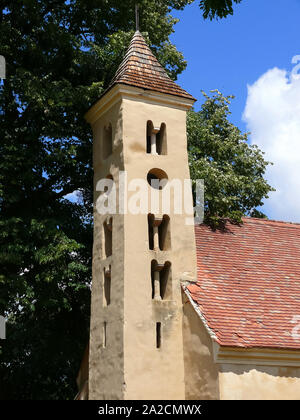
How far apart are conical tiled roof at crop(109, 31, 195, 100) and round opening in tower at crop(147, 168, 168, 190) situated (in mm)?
2471

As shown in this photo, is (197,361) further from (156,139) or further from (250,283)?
(156,139)

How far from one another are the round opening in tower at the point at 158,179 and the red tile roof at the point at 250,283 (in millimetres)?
2504

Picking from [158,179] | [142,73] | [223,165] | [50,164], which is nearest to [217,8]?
[158,179]

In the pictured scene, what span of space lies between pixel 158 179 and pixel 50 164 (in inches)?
158

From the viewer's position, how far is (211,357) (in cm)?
1259

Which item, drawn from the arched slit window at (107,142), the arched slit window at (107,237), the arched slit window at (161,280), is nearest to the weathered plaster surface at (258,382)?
the arched slit window at (161,280)

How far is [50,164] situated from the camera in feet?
57.5

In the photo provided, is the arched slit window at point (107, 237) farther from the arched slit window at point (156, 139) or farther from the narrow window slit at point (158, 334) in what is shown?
the narrow window slit at point (158, 334)

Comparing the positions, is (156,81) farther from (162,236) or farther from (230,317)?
(230,317)

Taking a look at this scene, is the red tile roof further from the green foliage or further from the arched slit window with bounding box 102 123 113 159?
the green foliage

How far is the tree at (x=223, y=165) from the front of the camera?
18.7m

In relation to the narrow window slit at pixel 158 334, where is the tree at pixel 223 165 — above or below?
above

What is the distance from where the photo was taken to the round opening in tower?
15.4 m
